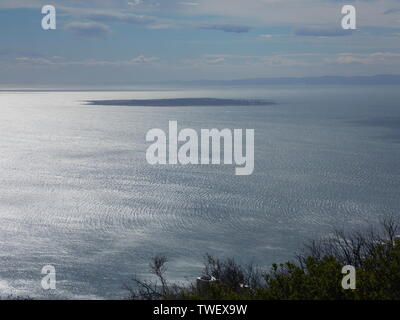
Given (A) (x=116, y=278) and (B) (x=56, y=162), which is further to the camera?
(B) (x=56, y=162)

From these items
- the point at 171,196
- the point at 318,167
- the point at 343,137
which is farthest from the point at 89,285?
the point at 343,137

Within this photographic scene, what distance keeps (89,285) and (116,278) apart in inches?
80.8

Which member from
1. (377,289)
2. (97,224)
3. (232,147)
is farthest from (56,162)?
(377,289)

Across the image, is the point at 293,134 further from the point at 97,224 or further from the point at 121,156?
the point at 97,224

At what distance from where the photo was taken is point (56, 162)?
3688 inches

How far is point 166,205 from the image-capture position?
63625 millimetres

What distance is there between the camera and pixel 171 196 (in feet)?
221

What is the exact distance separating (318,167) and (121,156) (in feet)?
113

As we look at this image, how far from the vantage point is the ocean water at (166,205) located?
45812mm

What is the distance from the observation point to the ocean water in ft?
150
